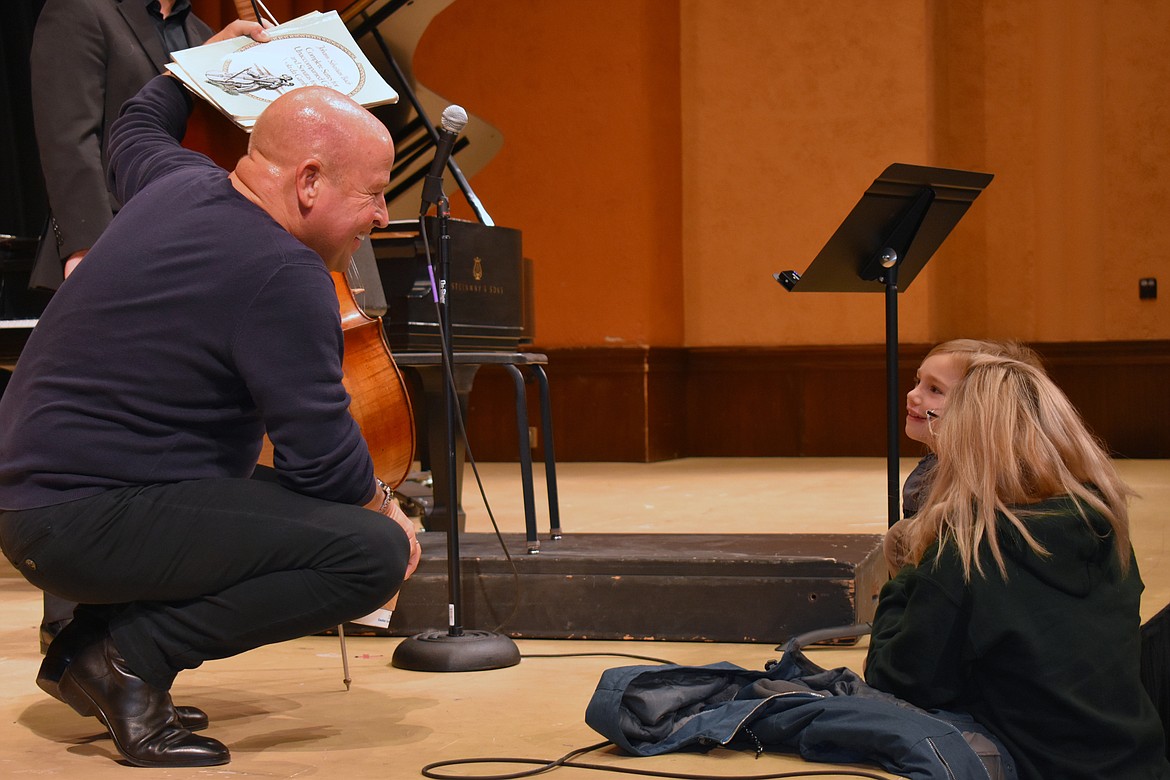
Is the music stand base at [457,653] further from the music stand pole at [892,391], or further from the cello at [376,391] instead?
the music stand pole at [892,391]

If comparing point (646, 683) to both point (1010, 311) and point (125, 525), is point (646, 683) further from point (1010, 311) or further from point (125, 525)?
point (1010, 311)

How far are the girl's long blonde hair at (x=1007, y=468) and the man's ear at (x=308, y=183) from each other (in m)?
1.00

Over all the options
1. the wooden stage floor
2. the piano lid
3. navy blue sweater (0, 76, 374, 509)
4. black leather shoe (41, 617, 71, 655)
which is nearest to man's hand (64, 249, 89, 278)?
black leather shoe (41, 617, 71, 655)

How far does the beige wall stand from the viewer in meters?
8.04

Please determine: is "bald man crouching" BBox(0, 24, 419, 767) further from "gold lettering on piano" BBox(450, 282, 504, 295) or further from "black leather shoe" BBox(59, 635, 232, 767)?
"gold lettering on piano" BBox(450, 282, 504, 295)

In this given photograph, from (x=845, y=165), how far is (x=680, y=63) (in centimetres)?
127

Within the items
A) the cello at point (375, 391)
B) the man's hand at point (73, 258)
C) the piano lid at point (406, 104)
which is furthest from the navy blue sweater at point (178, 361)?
the piano lid at point (406, 104)

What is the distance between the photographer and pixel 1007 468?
6.23ft

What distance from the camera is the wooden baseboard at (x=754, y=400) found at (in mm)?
7965

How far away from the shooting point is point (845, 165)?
26.4 feet

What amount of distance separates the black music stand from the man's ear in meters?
1.36

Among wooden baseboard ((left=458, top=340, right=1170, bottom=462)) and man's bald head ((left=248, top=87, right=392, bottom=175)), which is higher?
man's bald head ((left=248, top=87, right=392, bottom=175))

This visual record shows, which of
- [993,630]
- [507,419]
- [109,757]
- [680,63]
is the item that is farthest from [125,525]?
[680,63]

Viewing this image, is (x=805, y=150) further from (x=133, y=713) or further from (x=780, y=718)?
(x=133, y=713)
